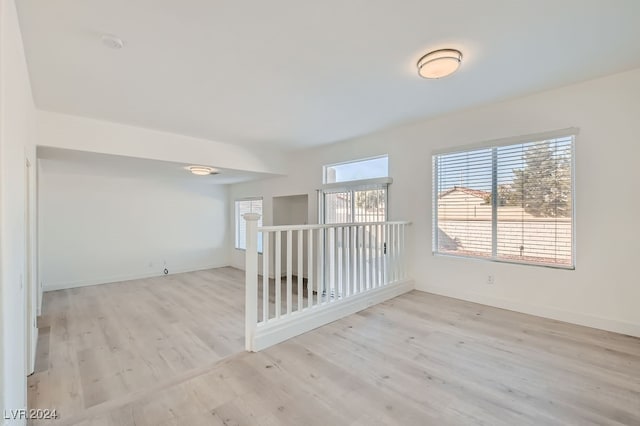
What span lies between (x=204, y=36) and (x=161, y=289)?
4.64m

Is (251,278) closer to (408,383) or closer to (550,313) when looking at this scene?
(408,383)

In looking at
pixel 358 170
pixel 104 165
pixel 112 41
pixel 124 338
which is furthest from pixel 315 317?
pixel 104 165

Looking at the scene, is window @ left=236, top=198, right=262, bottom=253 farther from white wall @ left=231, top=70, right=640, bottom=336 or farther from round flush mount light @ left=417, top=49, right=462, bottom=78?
round flush mount light @ left=417, top=49, right=462, bottom=78

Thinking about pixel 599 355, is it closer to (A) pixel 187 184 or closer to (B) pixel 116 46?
(B) pixel 116 46

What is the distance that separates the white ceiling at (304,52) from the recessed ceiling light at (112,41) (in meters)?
0.05

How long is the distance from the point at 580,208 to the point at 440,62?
7.45 ft

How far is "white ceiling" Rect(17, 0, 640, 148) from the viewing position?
5.99ft

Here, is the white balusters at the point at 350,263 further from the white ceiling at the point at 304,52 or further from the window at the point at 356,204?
the white ceiling at the point at 304,52

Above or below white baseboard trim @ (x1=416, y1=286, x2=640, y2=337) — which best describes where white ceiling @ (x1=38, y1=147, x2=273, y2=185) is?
above

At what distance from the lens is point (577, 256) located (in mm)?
3000

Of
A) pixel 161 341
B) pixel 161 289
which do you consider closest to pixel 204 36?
pixel 161 341

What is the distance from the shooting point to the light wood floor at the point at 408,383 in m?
1.69

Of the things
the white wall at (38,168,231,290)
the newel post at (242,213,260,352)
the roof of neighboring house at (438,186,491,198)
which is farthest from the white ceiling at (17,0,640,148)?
the white wall at (38,168,231,290)

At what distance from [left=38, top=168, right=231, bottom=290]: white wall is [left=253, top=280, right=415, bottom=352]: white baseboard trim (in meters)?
4.63
